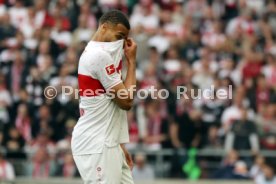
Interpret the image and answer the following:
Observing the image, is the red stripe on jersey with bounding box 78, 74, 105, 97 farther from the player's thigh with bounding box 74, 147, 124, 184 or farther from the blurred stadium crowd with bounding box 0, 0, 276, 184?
the blurred stadium crowd with bounding box 0, 0, 276, 184

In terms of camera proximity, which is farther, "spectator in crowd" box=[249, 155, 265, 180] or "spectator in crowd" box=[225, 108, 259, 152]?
"spectator in crowd" box=[225, 108, 259, 152]

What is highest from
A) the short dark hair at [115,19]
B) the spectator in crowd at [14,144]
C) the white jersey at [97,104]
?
the short dark hair at [115,19]

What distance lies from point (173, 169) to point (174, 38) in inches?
146

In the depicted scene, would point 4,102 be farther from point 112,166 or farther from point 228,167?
point 112,166

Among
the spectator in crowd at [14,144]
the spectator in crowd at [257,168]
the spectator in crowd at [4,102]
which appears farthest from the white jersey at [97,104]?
the spectator in crowd at [4,102]

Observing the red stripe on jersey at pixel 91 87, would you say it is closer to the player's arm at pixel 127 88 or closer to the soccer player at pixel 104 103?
the soccer player at pixel 104 103

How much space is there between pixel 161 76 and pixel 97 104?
30.2 ft

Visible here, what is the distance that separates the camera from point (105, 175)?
860 cm

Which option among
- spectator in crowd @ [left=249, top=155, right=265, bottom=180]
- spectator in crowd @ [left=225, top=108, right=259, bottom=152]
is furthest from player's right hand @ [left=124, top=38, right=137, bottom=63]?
spectator in crowd @ [left=225, top=108, right=259, bottom=152]

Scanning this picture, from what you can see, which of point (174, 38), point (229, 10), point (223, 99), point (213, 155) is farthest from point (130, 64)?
point (229, 10)

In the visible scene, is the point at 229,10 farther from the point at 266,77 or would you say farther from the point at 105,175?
the point at 105,175

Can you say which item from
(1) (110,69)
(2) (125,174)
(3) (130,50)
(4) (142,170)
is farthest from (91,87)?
(4) (142,170)

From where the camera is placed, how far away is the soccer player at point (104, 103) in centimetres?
858

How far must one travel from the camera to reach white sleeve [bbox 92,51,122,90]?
8.52m
